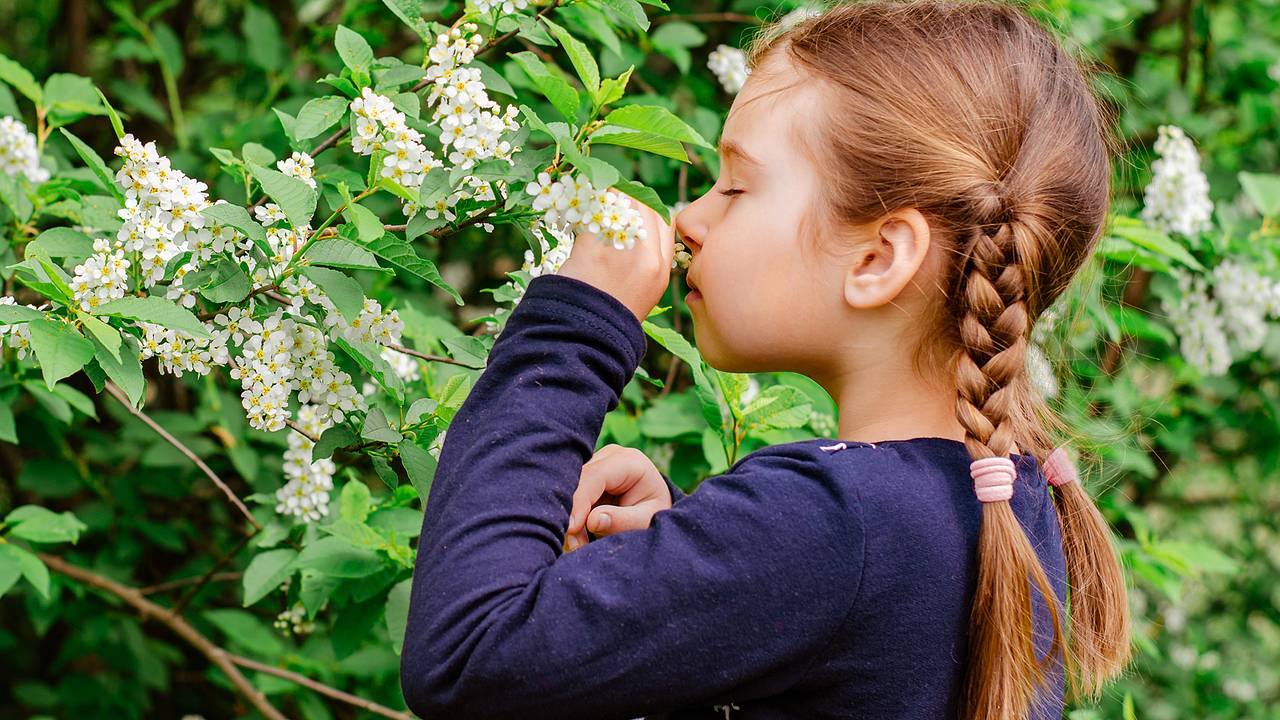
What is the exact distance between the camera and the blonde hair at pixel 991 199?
1136mm

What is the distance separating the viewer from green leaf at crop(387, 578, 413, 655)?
1608 mm

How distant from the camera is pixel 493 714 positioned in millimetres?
1024

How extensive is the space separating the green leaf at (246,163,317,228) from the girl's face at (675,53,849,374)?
39 centimetres

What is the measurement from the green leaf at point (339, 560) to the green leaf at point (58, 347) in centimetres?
49

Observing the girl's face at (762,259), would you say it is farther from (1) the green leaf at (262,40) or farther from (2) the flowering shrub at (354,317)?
(1) the green leaf at (262,40)

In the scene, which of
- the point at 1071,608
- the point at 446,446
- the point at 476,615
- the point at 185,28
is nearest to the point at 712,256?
the point at 446,446

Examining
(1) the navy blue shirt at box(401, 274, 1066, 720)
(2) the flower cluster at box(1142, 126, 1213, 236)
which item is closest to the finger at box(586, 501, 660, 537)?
(1) the navy blue shirt at box(401, 274, 1066, 720)

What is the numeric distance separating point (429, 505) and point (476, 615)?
0.13 m

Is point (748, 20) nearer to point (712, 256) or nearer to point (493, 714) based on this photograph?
point (712, 256)

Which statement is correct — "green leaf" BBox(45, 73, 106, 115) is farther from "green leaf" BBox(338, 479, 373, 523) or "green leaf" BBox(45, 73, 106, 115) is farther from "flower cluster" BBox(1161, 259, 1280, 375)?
"flower cluster" BBox(1161, 259, 1280, 375)

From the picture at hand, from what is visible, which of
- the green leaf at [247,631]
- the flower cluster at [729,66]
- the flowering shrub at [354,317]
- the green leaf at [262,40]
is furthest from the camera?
the green leaf at [262,40]

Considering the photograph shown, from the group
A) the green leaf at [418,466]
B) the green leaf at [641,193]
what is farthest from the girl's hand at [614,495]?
the green leaf at [641,193]

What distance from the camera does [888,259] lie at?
48.4 inches

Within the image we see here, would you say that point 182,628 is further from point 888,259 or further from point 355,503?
point 888,259
